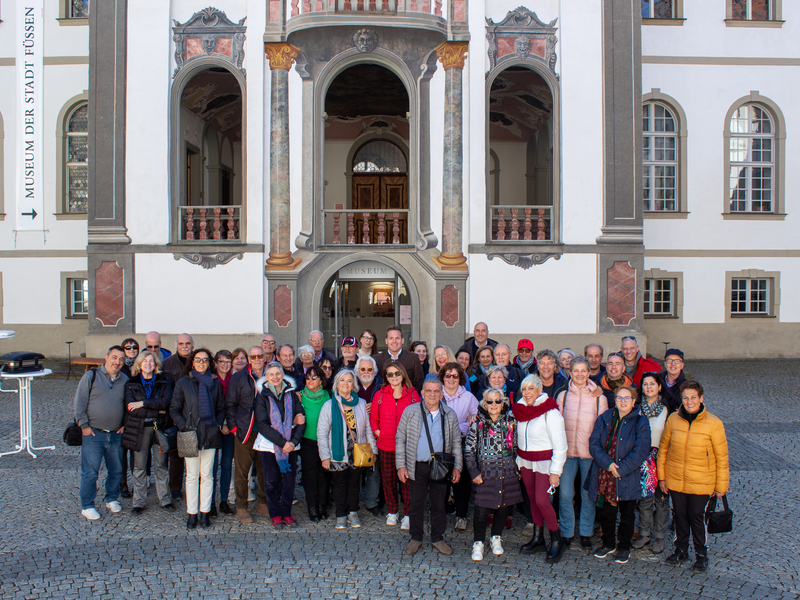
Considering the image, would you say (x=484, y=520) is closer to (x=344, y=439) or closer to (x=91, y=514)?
(x=344, y=439)

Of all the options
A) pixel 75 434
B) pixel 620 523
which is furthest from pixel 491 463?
pixel 75 434

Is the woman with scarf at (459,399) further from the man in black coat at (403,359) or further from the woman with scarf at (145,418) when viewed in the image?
the woman with scarf at (145,418)

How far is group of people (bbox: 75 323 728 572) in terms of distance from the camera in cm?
527

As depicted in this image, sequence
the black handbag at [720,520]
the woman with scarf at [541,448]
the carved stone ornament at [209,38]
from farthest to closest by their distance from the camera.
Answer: the carved stone ornament at [209,38] < the woman with scarf at [541,448] < the black handbag at [720,520]

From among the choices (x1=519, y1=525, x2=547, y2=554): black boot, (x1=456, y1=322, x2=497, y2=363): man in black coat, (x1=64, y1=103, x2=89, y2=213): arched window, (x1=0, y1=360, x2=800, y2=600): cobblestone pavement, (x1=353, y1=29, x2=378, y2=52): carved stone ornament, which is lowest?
(x1=0, y1=360, x2=800, y2=600): cobblestone pavement

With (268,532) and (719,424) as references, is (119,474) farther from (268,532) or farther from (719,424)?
(719,424)

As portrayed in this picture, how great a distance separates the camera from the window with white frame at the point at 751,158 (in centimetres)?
1753

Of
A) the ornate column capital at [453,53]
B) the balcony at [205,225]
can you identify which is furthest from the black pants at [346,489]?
the ornate column capital at [453,53]

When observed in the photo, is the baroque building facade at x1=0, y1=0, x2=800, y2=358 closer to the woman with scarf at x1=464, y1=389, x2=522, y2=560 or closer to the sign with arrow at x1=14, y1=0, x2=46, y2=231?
the sign with arrow at x1=14, y1=0, x2=46, y2=231

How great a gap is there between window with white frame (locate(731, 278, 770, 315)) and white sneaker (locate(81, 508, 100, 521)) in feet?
54.6

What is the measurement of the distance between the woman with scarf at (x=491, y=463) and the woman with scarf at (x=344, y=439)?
3.77 ft

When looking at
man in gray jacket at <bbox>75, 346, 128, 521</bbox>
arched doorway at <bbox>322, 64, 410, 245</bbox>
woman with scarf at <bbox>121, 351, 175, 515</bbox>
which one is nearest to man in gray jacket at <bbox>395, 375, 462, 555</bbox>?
woman with scarf at <bbox>121, 351, 175, 515</bbox>

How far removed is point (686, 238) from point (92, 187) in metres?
14.9

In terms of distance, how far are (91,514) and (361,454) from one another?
2.71m
